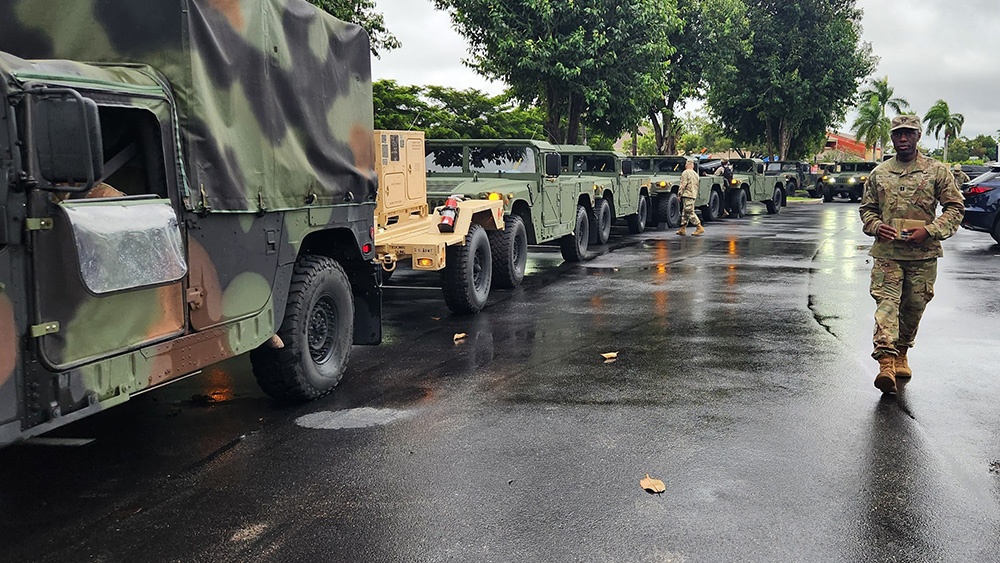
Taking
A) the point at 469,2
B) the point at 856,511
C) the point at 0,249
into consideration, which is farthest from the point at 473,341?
the point at 469,2

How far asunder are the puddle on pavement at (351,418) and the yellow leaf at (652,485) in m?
1.74

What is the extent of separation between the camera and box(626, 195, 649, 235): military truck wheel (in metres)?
19.7

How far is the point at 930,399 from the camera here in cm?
605

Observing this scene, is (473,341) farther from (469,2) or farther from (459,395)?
(469,2)

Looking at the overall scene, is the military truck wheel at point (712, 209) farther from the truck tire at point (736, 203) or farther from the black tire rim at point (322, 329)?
the black tire rim at point (322, 329)

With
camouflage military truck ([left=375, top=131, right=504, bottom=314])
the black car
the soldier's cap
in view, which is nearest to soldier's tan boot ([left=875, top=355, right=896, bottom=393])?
the soldier's cap

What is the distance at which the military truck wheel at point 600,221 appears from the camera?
16.0 meters

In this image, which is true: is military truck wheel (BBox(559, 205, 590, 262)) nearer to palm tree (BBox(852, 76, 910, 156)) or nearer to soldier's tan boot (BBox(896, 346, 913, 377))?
soldier's tan boot (BBox(896, 346, 913, 377))

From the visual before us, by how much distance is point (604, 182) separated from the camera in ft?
52.6

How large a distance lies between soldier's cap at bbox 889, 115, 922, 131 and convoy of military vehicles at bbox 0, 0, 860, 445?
11.9ft

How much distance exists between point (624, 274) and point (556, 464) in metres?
8.28

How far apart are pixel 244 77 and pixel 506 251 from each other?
19.7 ft

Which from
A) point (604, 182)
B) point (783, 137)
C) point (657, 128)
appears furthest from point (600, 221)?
point (783, 137)

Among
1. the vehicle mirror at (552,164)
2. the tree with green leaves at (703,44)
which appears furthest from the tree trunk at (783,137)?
the vehicle mirror at (552,164)
